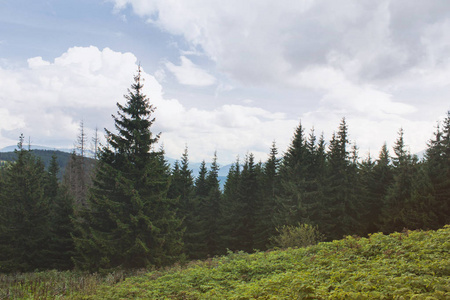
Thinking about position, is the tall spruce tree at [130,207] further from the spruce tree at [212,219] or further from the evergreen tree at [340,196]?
the evergreen tree at [340,196]

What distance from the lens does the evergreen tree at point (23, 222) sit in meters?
22.5

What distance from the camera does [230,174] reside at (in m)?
43.8

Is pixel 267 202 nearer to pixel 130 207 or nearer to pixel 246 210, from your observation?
pixel 246 210

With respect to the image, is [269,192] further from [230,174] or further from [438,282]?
[438,282]

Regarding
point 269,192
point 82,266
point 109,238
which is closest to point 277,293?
point 109,238

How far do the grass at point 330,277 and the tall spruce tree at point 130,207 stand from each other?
5024 millimetres

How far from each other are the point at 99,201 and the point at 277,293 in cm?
1532

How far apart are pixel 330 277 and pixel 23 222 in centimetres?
2627

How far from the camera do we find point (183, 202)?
34.2 metres

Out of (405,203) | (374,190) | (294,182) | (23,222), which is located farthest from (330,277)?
(374,190)

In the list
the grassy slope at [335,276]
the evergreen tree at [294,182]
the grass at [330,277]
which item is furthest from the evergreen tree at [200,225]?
the grassy slope at [335,276]

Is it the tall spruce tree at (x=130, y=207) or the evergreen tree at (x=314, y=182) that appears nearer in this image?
the tall spruce tree at (x=130, y=207)

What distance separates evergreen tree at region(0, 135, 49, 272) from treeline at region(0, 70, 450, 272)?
0.09 meters

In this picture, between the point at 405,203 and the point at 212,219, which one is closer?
the point at 405,203
